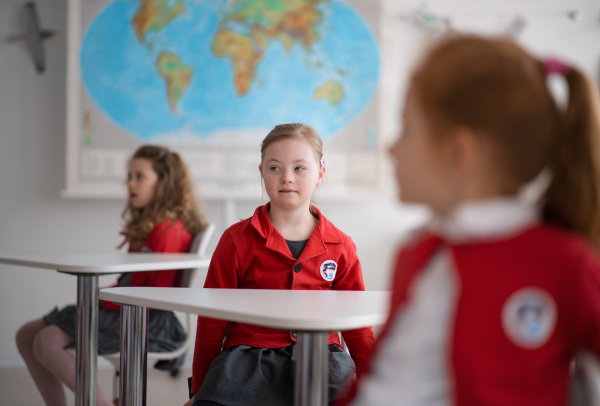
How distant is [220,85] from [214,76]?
6 cm

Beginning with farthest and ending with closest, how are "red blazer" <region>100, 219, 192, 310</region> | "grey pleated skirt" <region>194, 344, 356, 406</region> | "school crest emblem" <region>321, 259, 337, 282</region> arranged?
"red blazer" <region>100, 219, 192, 310</region>, "school crest emblem" <region>321, 259, 337, 282</region>, "grey pleated skirt" <region>194, 344, 356, 406</region>

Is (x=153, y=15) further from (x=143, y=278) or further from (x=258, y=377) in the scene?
(x=258, y=377)

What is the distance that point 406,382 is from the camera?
735 millimetres

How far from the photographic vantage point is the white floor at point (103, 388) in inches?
113

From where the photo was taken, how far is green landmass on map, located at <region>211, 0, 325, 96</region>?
344 centimetres

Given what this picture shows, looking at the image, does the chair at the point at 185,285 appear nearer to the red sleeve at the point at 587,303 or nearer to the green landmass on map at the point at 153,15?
the green landmass on map at the point at 153,15

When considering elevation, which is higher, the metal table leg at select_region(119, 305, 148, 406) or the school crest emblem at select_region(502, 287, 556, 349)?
the school crest emblem at select_region(502, 287, 556, 349)

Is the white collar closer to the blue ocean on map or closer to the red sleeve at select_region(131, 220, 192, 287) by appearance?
the red sleeve at select_region(131, 220, 192, 287)

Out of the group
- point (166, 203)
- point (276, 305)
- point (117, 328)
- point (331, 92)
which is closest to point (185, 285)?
point (117, 328)

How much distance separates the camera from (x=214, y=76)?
3449 mm

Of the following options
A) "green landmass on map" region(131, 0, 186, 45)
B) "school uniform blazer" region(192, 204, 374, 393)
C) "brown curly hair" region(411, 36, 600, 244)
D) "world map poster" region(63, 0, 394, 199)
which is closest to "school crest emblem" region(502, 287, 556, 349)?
"brown curly hair" region(411, 36, 600, 244)

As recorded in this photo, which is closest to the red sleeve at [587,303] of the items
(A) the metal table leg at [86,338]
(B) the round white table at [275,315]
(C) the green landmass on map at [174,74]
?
(B) the round white table at [275,315]

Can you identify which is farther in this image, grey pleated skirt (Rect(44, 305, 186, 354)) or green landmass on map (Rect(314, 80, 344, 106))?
green landmass on map (Rect(314, 80, 344, 106))

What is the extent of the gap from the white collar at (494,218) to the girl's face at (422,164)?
40 mm
